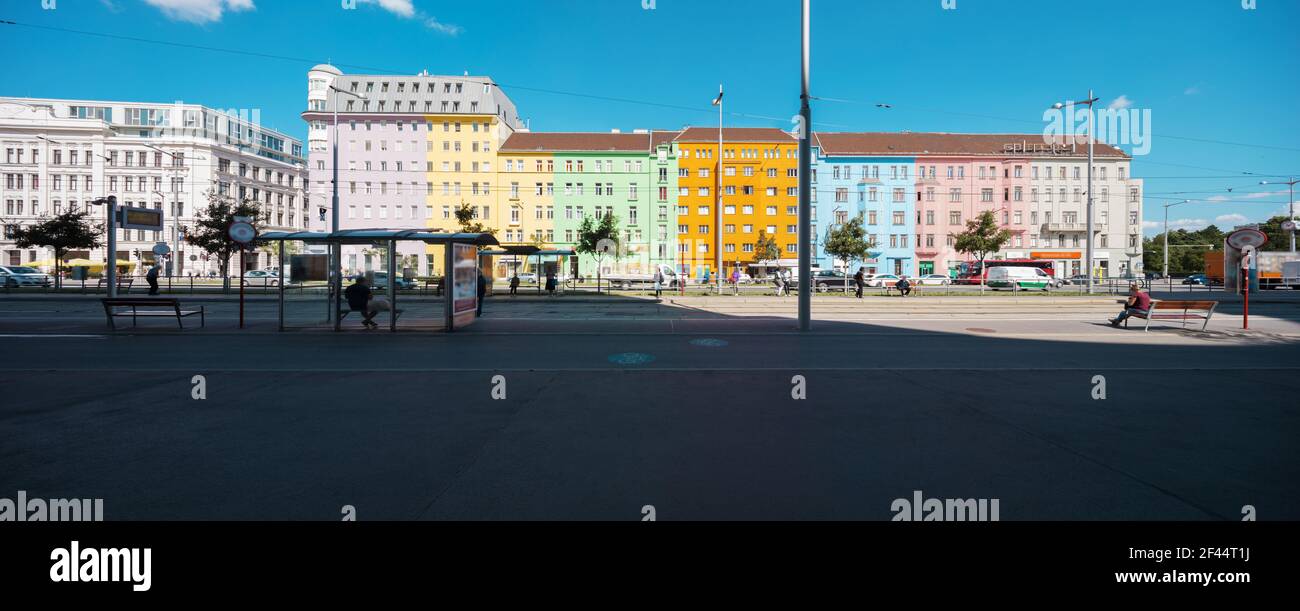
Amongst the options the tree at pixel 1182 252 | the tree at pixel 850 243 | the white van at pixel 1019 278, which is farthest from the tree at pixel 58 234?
the tree at pixel 1182 252

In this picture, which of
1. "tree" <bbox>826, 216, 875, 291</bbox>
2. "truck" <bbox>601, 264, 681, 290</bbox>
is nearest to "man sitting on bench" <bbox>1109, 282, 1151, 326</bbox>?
"truck" <bbox>601, 264, 681, 290</bbox>

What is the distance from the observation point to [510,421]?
19.1ft

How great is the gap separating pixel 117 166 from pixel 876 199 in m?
96.7

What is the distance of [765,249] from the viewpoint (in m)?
71.0

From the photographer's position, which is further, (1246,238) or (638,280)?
(638,280)

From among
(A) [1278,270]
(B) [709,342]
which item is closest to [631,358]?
(B) [709,342]

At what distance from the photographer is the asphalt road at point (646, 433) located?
12.4ft

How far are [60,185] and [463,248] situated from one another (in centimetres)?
9146

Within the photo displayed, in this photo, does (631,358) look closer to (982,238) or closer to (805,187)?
(805,187)

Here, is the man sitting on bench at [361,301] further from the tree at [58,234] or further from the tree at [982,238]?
the tree at [982,238]

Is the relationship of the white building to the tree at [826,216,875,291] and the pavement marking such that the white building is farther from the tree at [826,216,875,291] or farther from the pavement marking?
the pavement marking

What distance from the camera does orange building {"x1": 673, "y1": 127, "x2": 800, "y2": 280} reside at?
76750 millimetres
